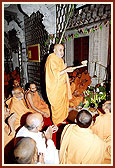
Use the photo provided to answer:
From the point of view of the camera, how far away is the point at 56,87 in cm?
306

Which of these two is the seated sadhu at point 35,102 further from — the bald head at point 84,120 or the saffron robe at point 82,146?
the bald head at point 84,120

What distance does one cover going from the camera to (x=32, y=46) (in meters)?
5.97

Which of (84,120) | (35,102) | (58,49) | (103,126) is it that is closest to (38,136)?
(84,120)

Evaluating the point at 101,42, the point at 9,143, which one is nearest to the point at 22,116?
the point at 9,143

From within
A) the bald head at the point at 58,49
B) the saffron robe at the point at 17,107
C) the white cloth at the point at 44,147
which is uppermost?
the bald head at the point at 58,49

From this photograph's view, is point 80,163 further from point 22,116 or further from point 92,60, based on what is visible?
point 92,60

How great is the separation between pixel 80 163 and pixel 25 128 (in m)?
0.91

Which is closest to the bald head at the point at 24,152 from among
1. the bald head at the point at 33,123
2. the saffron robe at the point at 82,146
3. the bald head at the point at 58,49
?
the bald head at the point at 33,123

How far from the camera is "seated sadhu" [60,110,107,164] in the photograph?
5.38 feet

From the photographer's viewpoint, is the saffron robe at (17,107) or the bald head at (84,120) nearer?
the bald head at (84,120)

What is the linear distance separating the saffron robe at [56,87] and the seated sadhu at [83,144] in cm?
A: 132

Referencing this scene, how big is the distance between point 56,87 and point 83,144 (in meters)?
1.61

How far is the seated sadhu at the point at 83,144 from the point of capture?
5.38ft

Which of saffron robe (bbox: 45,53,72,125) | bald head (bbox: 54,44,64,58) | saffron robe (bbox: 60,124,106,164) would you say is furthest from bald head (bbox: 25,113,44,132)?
bald head (bbox: 54,44,64,58)
